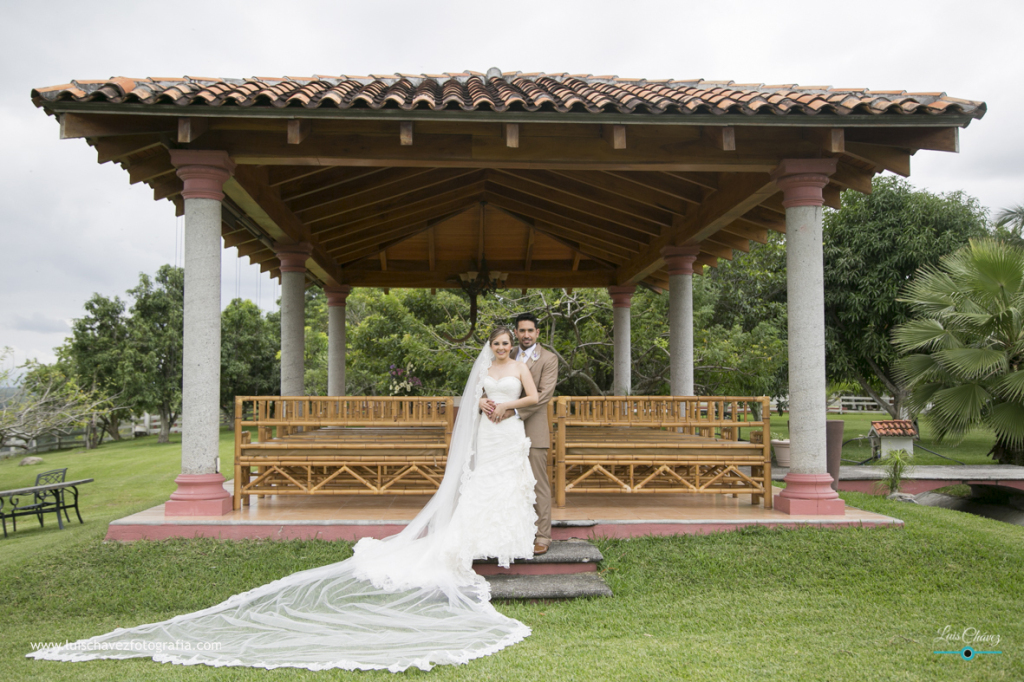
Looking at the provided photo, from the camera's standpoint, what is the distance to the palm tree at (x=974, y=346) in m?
9.81

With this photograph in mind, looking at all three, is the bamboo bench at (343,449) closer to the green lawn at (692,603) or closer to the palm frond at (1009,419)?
the green lawn at (692,603)

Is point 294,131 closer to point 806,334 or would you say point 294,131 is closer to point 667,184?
point 667,184

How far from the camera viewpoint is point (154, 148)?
6426mm

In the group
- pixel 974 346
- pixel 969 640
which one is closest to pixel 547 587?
pixel 969 640

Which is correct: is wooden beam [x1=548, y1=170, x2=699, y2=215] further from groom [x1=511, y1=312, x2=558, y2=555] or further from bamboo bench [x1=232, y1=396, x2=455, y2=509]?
bamboo bench [x1=232, y1=396, x2=455, y2=509]

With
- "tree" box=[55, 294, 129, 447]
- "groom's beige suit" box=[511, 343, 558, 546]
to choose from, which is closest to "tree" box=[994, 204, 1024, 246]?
"groom's beige suit" box=[511, 343, 558, 546]

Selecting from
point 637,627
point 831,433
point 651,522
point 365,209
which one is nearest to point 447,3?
point 365,209

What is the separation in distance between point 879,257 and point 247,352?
24561 millimetres

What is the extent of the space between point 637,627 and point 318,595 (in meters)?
2.17

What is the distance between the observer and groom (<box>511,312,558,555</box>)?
5.34 metres

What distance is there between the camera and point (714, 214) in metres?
7.87

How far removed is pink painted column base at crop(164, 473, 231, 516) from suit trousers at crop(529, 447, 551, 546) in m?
2.89

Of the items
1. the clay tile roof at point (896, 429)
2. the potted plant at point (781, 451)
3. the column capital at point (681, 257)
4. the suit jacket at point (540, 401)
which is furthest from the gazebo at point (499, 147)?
the clay tile roof at point (896, 429)

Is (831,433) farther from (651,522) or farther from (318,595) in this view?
(318,595)
